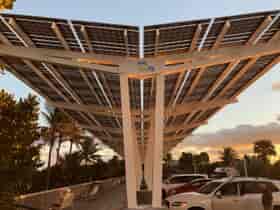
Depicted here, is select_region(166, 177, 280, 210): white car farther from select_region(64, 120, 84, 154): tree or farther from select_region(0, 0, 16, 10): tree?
select_region(64, 120, 84, 154): tree

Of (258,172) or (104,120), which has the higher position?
(104,120)

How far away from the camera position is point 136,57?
14.4 m

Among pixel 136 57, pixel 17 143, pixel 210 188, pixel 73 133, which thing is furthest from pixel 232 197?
pixel 73 133

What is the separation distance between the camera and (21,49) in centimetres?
1394

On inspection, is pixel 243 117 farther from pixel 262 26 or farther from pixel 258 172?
pixel 262 26

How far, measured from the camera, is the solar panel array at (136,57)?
1225cm

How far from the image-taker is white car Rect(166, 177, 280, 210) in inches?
469

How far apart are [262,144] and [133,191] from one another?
160 feet

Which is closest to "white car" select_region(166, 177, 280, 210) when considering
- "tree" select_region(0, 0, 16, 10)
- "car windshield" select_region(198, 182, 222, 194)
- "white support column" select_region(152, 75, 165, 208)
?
"car windshield" select_region(198, 182, 222, 194)

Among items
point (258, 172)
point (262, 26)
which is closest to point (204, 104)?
point (258, 172)

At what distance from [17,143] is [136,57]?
5823mm

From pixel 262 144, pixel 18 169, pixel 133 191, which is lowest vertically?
pixel 133 191

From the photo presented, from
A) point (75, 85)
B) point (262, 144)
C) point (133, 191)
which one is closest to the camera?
point (133, 191)

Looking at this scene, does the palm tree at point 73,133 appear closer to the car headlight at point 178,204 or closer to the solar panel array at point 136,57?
the solar panel array at point 136,57
